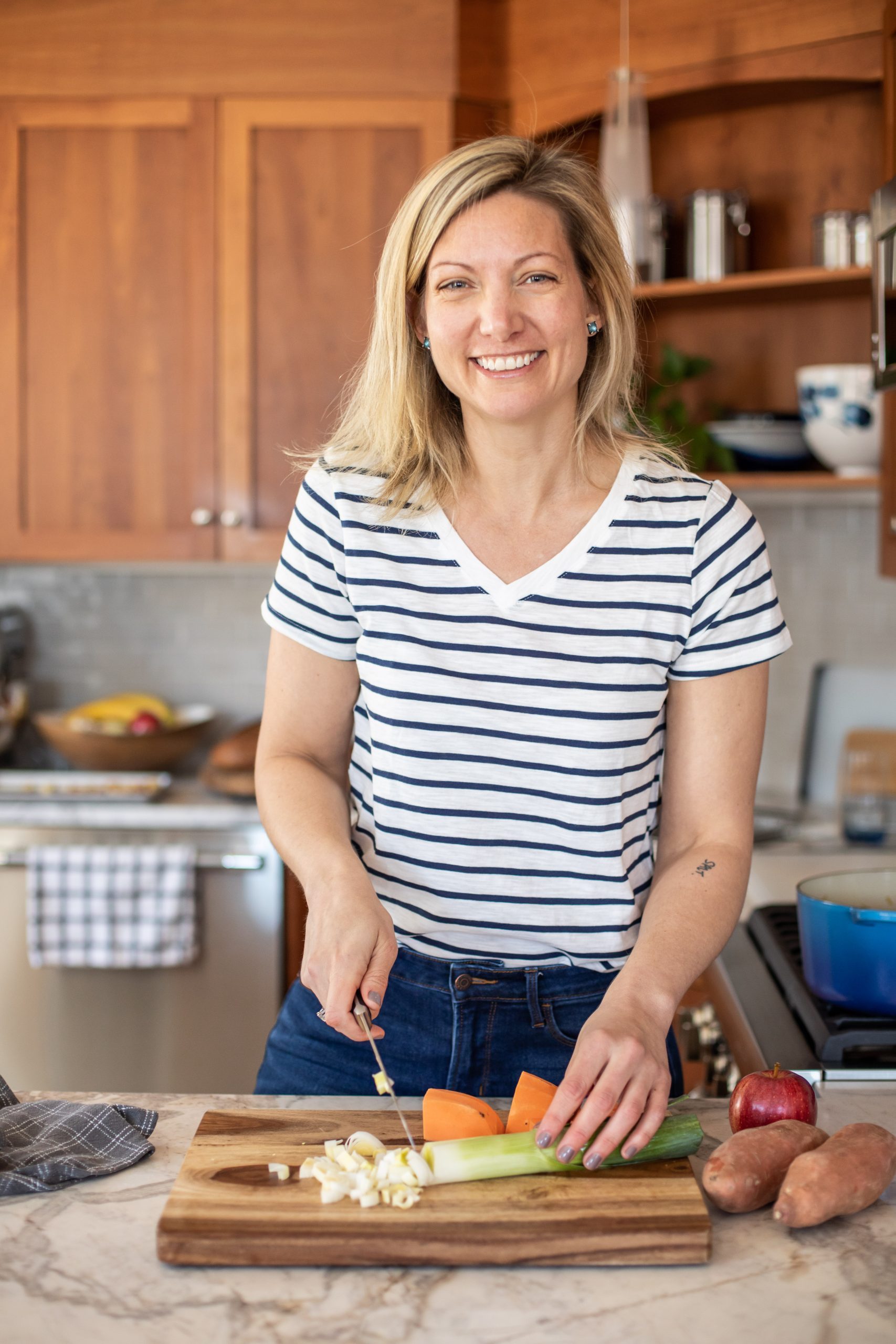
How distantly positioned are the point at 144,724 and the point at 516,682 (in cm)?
178

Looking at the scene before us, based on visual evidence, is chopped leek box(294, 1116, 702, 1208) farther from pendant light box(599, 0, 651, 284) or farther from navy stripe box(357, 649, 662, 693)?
pendant light box(599, 0, 651, 284)

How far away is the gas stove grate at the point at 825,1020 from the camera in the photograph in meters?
1.26

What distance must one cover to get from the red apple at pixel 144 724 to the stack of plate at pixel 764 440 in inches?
52.9

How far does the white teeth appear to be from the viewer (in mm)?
1215

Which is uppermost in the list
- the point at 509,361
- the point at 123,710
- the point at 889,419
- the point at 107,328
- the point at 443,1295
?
the point at 107,328

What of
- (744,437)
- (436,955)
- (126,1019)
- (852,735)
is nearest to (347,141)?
(744,437)

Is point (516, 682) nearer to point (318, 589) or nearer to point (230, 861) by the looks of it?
point (318, 589)

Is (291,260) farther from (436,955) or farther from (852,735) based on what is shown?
(436,955)

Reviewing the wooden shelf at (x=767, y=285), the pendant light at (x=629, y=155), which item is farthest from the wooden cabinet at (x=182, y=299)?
the wooden shelf at (x=767, y=285)

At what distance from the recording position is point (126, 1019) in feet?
8.41

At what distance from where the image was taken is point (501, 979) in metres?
1.22

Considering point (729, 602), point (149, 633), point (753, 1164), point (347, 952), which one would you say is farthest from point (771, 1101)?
point (149, 633)

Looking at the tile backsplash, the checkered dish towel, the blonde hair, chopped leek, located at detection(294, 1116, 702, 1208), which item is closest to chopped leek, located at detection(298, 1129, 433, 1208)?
chopped leek, located at detection(294, 1116, 702, 1208)

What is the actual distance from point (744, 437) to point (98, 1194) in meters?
2.05
